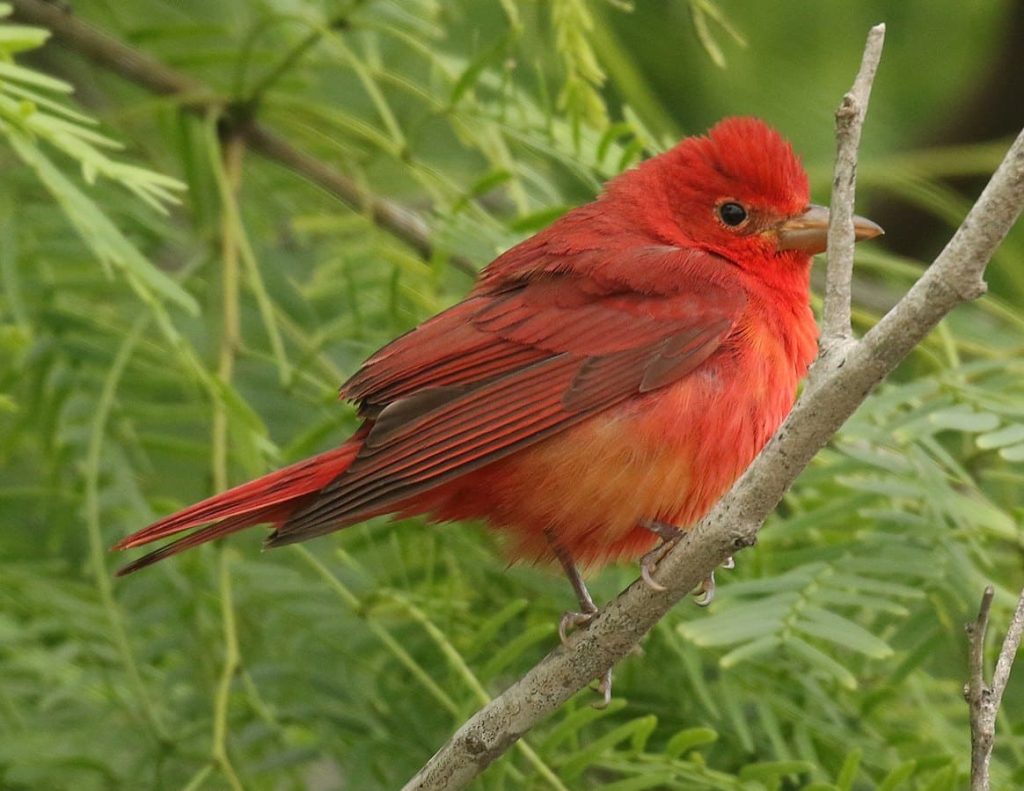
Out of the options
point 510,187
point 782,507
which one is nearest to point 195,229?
point 510,187

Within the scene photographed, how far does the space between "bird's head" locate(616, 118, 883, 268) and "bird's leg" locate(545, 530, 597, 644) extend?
2.90ft

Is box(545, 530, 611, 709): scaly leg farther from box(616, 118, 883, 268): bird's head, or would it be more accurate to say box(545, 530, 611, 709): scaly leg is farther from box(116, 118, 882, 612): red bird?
box(616, 118, 883, 268): bird's head

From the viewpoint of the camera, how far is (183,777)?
4.05m

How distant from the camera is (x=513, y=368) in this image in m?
4.03

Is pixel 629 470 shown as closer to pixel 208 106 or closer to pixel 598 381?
pixel 598 381

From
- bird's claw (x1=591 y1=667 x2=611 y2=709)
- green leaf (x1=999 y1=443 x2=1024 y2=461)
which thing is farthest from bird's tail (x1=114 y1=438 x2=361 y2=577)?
green leaf (x1=999 y1=443 x2=1024 y2=461)

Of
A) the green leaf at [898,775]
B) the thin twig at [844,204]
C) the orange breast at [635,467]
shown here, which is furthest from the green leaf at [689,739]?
the thin twig at [844,204]

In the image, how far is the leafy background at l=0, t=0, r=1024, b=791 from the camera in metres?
3.73

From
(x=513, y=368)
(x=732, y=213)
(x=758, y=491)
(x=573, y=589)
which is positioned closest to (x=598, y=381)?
(x=513, y=368)

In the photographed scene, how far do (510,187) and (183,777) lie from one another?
1.72m

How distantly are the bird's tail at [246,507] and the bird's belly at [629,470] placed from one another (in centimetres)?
29

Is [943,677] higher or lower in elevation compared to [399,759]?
lower

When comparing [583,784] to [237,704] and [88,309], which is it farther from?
[88,309]

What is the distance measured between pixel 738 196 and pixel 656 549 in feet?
3.75
